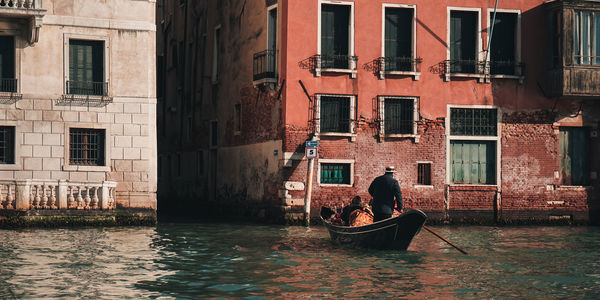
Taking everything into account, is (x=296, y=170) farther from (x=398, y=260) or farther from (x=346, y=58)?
(x=398, y=260)

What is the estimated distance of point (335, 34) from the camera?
2617 centimetres

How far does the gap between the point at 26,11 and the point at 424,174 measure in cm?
1234

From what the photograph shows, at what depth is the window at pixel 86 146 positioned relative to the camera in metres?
23.5

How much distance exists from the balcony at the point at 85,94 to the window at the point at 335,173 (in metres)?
6.48

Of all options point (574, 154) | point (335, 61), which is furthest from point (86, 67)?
point (574, 154)

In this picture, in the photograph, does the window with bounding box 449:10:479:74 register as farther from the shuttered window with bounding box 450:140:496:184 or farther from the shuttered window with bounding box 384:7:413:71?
the shuttered window with bounding box 450:140:496:184

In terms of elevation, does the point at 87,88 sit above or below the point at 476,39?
below

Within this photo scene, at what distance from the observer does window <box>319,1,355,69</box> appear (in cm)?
2597

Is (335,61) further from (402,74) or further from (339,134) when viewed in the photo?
(339,134)

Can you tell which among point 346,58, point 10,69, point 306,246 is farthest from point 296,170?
point 10,69

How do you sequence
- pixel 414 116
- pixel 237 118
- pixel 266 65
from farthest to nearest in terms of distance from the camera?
pixel 237 118 → pixel 266 65 → pixel 414 116

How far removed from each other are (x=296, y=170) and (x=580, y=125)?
30.0 feet

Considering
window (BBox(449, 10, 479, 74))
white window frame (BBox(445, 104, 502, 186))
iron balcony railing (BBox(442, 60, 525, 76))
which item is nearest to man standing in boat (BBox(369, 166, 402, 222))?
white window frame (BBox(445, 104, 502, 186))

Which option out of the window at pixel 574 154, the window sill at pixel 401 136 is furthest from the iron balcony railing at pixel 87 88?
the window at pixel 574 154
